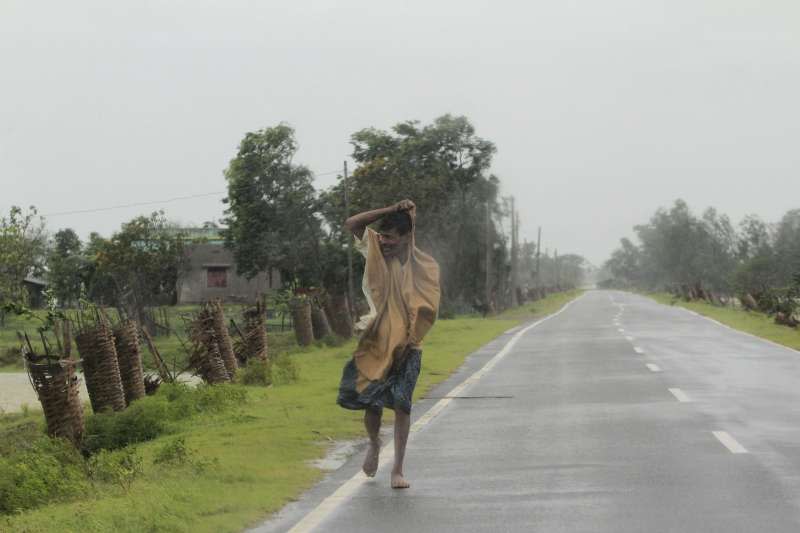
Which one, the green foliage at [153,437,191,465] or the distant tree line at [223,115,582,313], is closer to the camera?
the green foliage at [153,437,191,465]

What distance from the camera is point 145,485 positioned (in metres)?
8.38

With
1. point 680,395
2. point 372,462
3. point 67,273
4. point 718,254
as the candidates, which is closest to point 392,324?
point 372,462

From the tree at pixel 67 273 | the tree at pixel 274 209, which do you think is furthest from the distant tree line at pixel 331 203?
the tree at pixel 67 273

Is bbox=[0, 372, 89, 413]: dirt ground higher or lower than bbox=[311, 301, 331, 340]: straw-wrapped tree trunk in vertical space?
lower

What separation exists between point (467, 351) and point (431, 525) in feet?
63.7

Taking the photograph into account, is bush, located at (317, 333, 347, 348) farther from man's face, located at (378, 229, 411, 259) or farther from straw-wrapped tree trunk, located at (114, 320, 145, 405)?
man's face, located at (378, 229, 411, 259)

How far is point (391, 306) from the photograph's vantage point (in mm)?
8570

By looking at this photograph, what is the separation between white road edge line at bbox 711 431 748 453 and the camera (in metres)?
9.88

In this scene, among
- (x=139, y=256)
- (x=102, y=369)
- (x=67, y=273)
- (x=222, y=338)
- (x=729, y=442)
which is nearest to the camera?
(x=729, y=442)

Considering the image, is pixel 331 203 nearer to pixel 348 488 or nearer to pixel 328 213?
pixel 328 213

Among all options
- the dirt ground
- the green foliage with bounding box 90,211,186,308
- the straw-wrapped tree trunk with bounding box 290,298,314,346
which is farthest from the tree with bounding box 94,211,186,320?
the straw-wrapped tree trunk with bounding box 290,298,314,346

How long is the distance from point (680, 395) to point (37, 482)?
326 inches

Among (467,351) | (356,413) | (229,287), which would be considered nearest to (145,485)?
(356,413)

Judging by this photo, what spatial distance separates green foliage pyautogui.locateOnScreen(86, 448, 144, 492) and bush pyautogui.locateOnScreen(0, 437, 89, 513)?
0.11 meters
